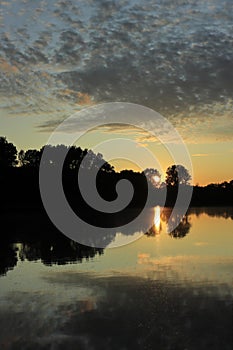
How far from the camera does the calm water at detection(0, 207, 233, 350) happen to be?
11.5m

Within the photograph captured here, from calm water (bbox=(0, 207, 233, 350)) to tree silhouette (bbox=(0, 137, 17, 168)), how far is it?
105 metres

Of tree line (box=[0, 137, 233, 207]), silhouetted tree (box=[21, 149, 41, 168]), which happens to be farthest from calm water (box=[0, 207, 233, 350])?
silhouetted tree (box=[21, 149, 41, 168])

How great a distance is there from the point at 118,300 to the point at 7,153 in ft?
395

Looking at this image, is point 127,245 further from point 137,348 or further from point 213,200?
point 213,200

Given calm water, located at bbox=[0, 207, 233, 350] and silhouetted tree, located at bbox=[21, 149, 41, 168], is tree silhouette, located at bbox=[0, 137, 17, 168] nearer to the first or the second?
silhouetted tree, located at bbox=[21, 149, 41, 168]

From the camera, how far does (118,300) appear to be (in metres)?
15.5

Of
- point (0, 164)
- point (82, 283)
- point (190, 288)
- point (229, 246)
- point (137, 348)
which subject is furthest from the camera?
point (0, 164)

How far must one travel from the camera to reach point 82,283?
18562 millimetres

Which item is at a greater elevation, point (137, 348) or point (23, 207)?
point (23, 207)

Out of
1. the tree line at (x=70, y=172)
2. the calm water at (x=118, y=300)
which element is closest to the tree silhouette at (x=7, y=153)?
the tree line at (x=70, y=172)

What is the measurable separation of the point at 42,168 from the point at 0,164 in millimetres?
11364

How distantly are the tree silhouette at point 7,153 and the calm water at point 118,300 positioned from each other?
105 meters

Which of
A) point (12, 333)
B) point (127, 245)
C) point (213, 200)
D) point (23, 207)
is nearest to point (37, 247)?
point (127, 245)

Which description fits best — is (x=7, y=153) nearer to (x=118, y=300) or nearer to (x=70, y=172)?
(x=70, y=172)
